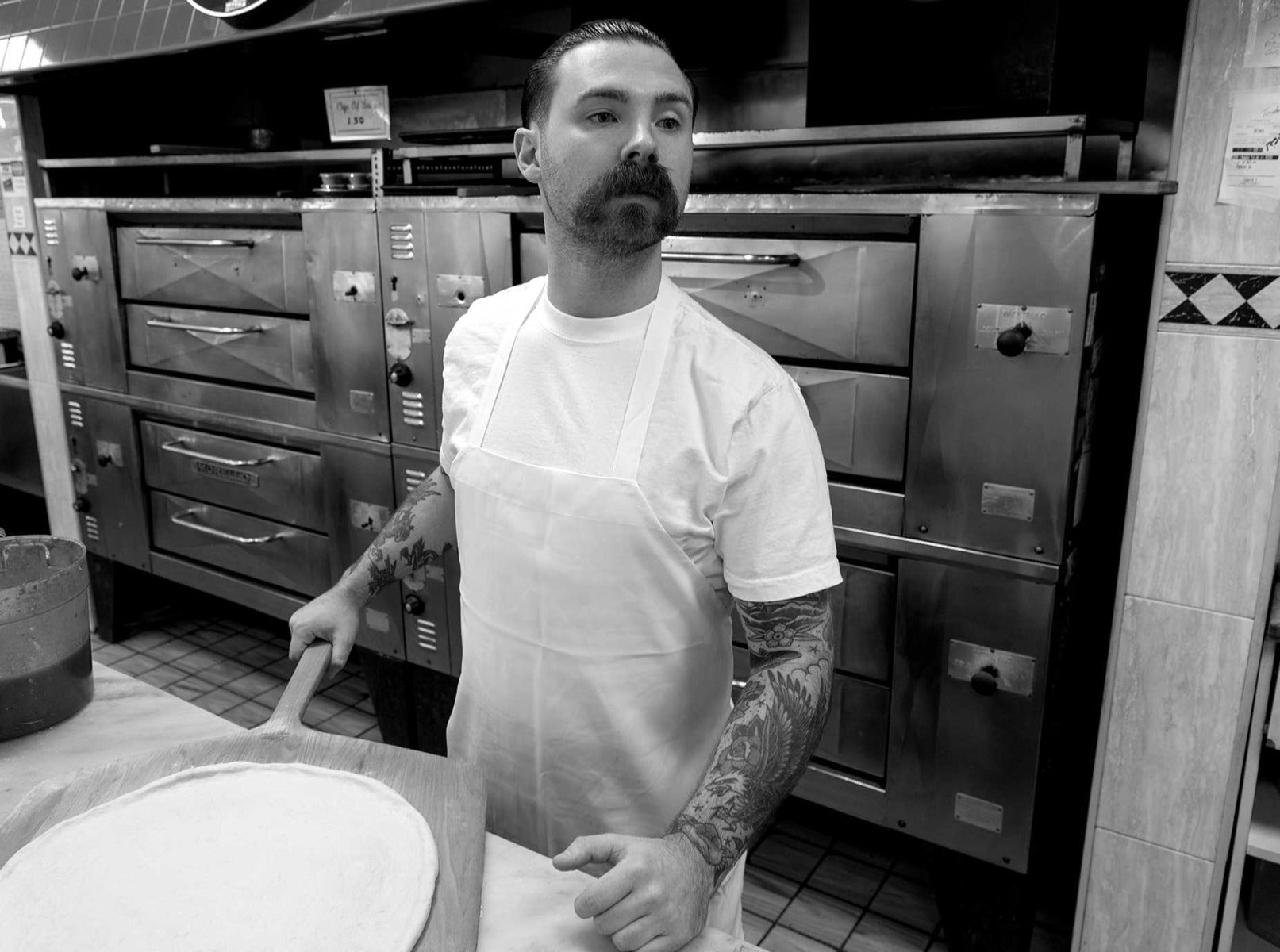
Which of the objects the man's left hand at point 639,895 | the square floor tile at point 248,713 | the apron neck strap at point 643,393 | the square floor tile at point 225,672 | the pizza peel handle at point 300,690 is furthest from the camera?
the square floor tile at point 225,672

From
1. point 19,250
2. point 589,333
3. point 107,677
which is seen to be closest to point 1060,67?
point 589,333

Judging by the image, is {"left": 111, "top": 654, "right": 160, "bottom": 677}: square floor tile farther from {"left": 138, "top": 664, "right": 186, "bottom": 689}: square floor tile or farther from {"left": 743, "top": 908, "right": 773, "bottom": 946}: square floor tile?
{"left": 743, "top": 908, "right": 773, "bottom": 946}: square floor tile

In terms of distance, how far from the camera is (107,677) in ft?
5.03

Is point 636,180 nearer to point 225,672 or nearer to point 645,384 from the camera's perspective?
point 645,384

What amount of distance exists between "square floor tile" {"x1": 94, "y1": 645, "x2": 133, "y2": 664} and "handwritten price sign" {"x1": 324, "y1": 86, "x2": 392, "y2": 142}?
208 centimetres

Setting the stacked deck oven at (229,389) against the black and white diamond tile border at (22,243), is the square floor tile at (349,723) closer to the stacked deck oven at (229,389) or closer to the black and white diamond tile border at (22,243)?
the stacked deck oven at (229,389)

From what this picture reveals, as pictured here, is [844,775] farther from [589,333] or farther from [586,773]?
[589,333]

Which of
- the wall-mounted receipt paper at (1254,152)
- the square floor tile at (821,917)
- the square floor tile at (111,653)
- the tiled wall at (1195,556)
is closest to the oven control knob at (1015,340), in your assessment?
the tiled wall at (1195,556)

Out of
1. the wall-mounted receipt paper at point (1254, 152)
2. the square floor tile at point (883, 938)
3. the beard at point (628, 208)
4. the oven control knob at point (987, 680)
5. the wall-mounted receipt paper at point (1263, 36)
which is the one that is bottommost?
the square floor tile at point (883, 938)

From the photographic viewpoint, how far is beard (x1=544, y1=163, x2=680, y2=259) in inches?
52.4

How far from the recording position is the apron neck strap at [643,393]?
138cm

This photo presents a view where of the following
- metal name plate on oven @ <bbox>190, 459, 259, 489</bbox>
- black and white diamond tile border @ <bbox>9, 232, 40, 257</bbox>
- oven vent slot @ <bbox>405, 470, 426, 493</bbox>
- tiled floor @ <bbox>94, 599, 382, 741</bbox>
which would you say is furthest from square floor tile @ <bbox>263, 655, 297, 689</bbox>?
black and white diamond tile border @ <bbox>9, 232, 40, 257</bbox>

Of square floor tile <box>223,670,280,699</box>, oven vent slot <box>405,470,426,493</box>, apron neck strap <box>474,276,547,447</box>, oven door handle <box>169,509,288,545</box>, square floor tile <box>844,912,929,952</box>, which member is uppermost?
apron neck strap <box>474,276,547,447</box>

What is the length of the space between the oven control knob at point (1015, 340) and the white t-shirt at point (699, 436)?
76cm
